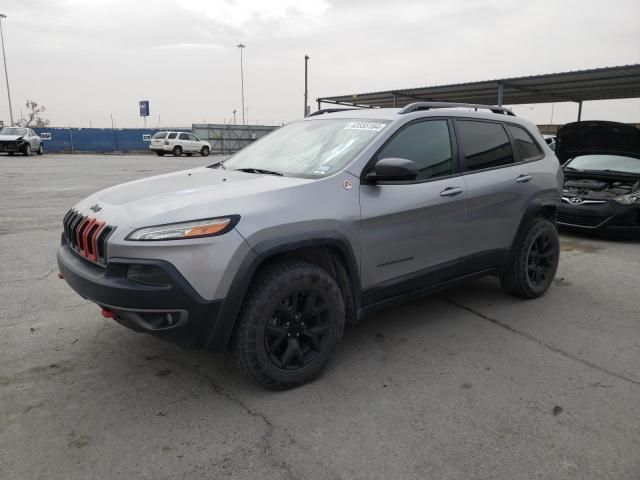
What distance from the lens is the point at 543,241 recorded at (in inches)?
183

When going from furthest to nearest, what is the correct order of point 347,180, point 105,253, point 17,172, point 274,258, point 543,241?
1. point 17,172
2. point 543,241
3. point 347,180
4. point 274,258
5. point 105,253

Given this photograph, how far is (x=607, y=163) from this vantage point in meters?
8.32

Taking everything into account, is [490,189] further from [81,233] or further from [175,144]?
[175,144]

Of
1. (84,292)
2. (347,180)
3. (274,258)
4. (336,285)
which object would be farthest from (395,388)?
(84,292)

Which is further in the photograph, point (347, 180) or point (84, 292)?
point (347, 180)

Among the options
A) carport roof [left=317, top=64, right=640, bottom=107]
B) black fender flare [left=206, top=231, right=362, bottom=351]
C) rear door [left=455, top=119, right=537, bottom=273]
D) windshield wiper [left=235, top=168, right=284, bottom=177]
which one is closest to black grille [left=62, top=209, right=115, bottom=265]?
black fender flare [left=206, top=231, right=362, bottom=351]

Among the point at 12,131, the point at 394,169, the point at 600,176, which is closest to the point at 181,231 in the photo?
the point at 394,169

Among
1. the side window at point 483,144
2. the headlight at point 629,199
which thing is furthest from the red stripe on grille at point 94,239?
the headlight at point 629,199

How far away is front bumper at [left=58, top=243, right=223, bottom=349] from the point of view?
8.20 ft

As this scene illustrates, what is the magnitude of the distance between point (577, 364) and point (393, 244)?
1.52 meters

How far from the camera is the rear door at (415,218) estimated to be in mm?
3234

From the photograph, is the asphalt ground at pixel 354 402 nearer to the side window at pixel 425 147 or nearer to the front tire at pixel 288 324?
the front tire at pixel 288 324

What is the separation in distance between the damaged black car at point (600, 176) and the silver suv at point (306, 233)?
3444 mm

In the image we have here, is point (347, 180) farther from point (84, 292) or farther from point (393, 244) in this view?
point (84, 292)
